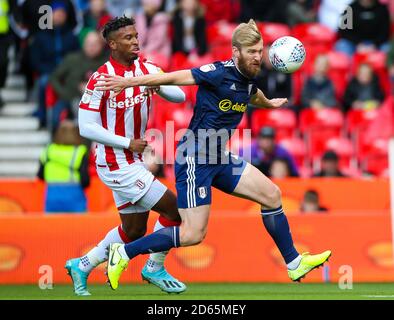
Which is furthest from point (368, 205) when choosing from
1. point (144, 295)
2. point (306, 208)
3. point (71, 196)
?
point (144, 295)

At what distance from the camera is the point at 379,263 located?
1347cm

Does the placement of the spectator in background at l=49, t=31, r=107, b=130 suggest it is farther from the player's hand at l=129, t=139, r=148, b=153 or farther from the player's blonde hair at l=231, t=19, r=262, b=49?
the player's blonde hair at l=231, t=19, r=262, b=49

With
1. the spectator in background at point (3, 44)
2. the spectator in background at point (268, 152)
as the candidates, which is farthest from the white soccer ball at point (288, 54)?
the spectator in background at point (3, 44)

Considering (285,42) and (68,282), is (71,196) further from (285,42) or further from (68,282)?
(285,42)

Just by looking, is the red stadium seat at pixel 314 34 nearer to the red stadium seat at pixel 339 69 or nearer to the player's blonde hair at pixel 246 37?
the red stadium seat at pixel 339 69

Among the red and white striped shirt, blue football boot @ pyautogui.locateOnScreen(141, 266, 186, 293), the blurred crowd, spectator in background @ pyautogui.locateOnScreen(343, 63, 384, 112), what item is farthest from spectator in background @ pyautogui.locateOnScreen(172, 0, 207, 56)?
blue football boot @ pyautogui.locateOnScreen(141, 266, 186, 293)

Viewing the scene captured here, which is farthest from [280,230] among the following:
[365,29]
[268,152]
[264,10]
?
[264,10]

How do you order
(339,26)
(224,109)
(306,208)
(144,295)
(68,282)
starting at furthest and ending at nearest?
(339,26)
(306,208)
(68,282)
(144,295)
(224,109)

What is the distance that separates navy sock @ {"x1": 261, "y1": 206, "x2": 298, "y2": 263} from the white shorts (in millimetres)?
997

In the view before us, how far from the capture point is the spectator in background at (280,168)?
15.8 metres

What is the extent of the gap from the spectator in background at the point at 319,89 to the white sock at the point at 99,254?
6.78 meters

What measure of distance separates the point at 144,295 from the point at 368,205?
16.0 feet

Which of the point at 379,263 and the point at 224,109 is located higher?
the point at 224,109

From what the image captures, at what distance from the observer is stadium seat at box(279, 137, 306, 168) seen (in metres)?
17.0
